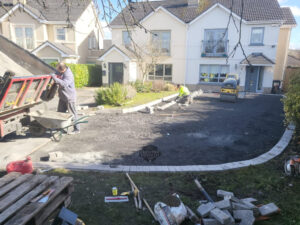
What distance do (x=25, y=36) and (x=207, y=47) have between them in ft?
61.5

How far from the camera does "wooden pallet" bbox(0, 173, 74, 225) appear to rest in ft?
7.78

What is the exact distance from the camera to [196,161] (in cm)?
555

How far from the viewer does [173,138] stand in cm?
734

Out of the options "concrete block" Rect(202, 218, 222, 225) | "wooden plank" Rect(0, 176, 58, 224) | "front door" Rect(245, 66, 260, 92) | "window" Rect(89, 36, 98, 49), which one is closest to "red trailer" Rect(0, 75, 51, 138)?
"wooden plank" Rect(0, 176, 58, 224)

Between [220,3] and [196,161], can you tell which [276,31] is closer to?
[220,3]

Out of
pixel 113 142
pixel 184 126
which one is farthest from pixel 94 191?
pixel 184 126

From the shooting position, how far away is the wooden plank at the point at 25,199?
2353 millimetres

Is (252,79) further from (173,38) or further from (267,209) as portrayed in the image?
(267,209)

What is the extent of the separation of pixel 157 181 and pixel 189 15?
21.5 m

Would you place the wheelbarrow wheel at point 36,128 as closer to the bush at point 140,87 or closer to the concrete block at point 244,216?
the concrete block at point 244,216

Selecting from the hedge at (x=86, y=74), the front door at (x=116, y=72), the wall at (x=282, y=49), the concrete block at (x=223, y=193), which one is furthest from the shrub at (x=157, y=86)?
the concrete block at (x=223, y=193)

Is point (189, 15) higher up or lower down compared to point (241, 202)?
higher up

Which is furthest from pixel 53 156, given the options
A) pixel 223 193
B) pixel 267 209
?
pixel 267 209

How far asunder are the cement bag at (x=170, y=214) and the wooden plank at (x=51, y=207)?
1297 millimetres
